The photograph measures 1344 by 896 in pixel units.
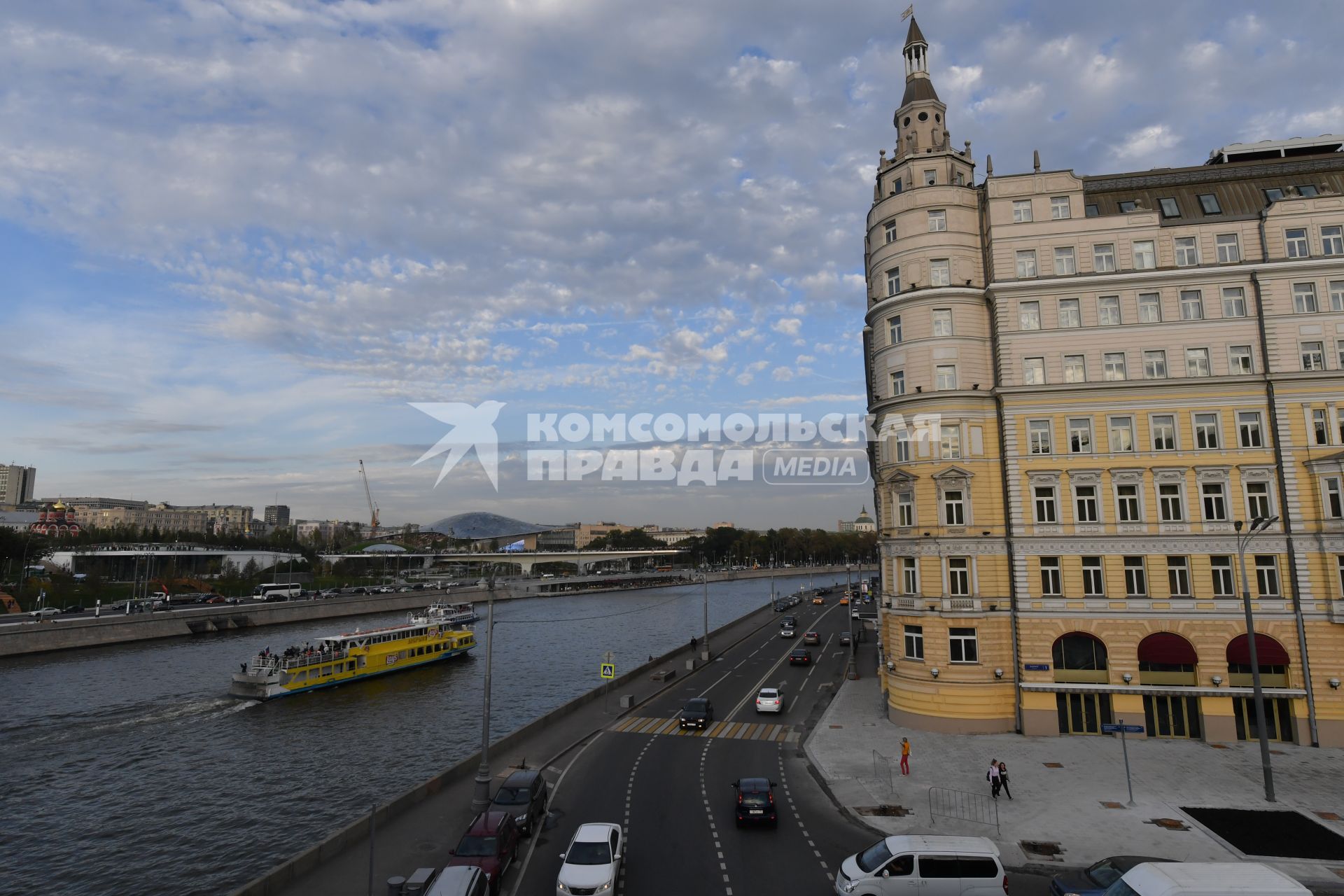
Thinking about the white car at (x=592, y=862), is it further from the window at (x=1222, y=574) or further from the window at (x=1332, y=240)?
the window at (x=1332, y=240)

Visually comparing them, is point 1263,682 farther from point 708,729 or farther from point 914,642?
point 708,729

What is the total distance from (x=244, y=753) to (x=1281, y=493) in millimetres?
59138

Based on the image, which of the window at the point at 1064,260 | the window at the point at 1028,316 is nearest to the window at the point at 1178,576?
the window at the point at 1028,316

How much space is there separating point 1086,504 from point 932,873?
24.5 metres

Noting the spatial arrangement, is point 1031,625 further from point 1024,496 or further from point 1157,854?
point 1157,854

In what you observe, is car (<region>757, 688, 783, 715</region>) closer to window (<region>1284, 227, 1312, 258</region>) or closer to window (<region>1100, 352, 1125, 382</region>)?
window (<region>1100, 352, 1125, 382</region>)

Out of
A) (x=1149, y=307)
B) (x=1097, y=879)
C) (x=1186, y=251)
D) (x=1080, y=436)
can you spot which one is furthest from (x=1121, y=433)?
(x=1097, y=879)

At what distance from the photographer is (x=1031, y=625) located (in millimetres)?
35344

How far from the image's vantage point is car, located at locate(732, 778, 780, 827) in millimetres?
23578

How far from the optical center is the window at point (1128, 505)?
115 ft

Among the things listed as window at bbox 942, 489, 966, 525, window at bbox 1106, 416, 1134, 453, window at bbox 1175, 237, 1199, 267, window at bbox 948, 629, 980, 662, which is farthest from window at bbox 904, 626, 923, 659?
window at bbox 1175, 237, 1199, 267

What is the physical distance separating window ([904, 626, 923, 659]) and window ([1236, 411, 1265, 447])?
18.3 m

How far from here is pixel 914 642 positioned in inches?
1443

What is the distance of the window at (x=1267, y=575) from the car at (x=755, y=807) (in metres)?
27.3
